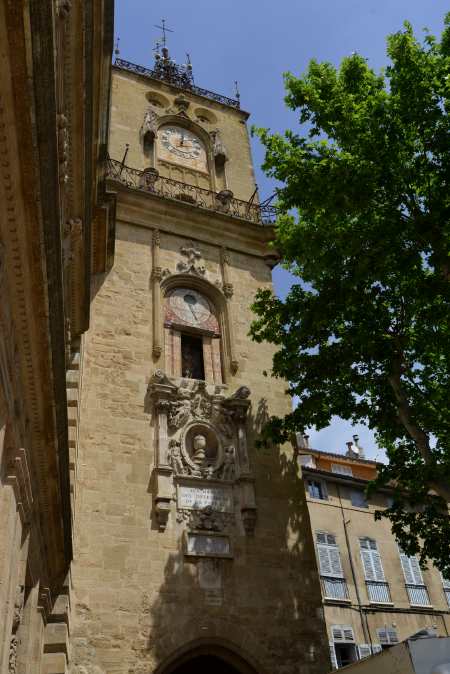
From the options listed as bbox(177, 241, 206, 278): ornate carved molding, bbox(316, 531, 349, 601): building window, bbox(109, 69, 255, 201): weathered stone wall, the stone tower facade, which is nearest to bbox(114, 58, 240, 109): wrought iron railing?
bbox(109, 69, 255, 201): weathered stone wall

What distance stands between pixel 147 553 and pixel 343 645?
33.0 ft

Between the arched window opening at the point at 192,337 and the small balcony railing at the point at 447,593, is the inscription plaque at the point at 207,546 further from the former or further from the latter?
the small balcony railing at the point at 447,593

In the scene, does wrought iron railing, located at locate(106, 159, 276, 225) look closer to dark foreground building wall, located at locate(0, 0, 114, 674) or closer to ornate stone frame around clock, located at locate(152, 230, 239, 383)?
ornate stone frame around clock, located at locate(152, 230, 239, 383)

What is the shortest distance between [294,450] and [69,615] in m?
6.52

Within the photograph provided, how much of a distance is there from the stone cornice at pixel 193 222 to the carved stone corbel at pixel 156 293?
568 mm

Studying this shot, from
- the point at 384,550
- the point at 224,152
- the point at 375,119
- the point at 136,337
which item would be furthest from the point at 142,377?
the point at 384,550

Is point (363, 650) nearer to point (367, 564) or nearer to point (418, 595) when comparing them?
point (367, 564)

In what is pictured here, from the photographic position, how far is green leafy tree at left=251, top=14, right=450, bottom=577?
11.6 m

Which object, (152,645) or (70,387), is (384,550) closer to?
(152,645)

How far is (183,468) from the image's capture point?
13.5m

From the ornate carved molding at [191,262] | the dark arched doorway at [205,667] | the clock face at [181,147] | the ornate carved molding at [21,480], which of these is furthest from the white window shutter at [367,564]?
the ornate carved molding at [21,480]

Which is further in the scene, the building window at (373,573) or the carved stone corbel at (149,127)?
the building window at (373,573)

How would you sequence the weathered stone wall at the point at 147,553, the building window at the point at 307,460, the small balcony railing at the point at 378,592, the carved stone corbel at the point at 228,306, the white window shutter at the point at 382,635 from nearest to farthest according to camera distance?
the weathered stone wall at the point at 147,553 → the carved stone corbel at the point at 228,306 → the white window shutter at the point at 382,635 → the small balcony railing at the point at 378,592 → the building window at the point at 307,460

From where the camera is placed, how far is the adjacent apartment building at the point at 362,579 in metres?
19.5
